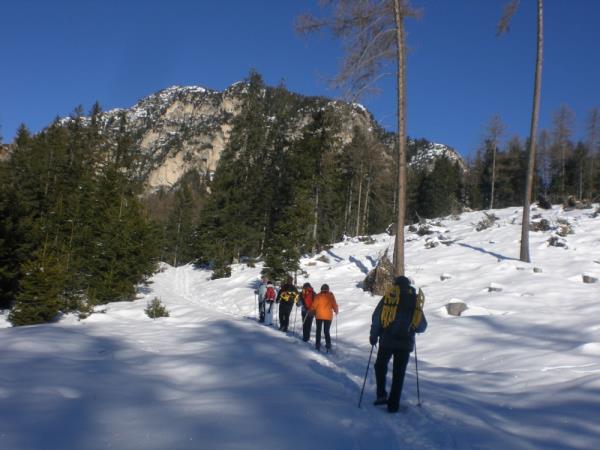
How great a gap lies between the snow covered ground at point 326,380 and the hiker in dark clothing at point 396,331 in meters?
0.36

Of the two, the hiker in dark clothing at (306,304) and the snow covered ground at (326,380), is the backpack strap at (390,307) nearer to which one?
the snow covered ground at (326,380)

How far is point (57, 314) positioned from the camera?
17.4 m

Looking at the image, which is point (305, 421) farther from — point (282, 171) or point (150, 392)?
point (282, 171)

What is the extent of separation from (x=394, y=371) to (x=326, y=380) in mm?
1851

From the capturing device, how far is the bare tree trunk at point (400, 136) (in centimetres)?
1308

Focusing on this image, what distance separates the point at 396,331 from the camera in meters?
5.79

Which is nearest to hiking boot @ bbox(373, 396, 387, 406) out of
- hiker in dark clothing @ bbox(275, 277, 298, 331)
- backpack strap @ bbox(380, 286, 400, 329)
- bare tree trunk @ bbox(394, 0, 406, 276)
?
backpack strap @ bbox(380, 286, 400, 329)

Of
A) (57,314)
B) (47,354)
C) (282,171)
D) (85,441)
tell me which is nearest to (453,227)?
(282,171)

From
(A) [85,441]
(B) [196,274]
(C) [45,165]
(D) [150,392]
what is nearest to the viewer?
(A) [85,441]

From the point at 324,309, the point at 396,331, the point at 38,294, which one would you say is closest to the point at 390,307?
the point at 396,331

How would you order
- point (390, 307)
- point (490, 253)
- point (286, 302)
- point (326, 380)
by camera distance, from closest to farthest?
point (390, 307), point (326, 380), point (286, 302), point (490, 253)

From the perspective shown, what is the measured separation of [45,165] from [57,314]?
17962mm

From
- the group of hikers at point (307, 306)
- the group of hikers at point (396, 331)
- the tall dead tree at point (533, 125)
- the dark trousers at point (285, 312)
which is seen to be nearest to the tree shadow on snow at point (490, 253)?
the tall dead tree at point (533, 125)

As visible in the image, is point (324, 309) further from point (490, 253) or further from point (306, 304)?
point (490, 253)
